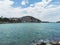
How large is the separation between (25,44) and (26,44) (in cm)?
14

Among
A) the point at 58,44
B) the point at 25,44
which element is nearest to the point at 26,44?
the point at 25,44

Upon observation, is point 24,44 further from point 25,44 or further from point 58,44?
point 58,44

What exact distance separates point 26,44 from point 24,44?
0.89 feet

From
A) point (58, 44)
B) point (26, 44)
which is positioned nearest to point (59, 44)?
point (58, 44)

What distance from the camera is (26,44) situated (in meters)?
26.2

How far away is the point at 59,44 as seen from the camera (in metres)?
14.9

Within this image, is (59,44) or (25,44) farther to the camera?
(25,44)

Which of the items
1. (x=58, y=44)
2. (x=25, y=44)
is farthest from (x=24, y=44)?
(x=58, y=44)

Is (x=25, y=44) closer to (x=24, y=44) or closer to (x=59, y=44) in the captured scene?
(x=24, y=44)

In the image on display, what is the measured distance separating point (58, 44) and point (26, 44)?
1164 centimetres

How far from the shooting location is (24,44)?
2619cm

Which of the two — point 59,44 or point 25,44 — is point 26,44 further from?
point 59,44

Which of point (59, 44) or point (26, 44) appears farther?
point (26, 44)

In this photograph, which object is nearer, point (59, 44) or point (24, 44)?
point (59, 44)
